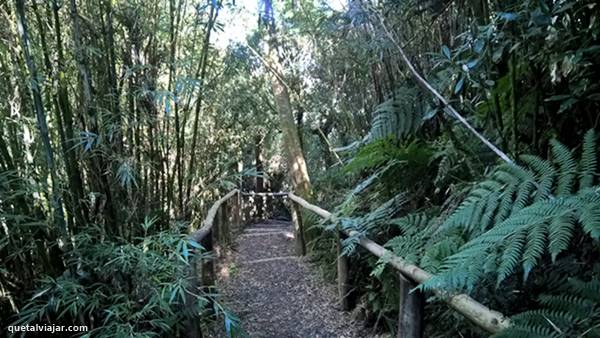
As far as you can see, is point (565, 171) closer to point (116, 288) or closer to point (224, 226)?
point (116, 288)

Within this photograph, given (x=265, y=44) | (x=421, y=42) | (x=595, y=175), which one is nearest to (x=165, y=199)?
(x=421, y=42)

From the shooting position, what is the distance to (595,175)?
1.33 m

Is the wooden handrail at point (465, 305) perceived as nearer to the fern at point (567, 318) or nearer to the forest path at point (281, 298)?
the fern at point (567, 318)

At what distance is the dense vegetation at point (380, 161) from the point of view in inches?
53.3

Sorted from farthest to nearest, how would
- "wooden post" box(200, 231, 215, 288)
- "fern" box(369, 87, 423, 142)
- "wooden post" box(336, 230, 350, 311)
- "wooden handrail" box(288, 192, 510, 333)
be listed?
"wooden post" box(336, 230, 350, 311) < "wooden post" box(200, 231, 215, 288) < "fern" box(369, 87, 423, 142) < "wooden handrail" box(288, 192, 510, 333)

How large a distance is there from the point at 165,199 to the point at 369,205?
1.45m

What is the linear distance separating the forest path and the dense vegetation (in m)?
0.37

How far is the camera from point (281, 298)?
365cm

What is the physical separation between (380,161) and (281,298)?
5.73ft

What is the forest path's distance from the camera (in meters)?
2.94

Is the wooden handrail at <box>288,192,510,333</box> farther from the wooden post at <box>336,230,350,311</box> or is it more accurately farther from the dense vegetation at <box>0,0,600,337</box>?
the wooden post at <box>336,230,350,311</box>

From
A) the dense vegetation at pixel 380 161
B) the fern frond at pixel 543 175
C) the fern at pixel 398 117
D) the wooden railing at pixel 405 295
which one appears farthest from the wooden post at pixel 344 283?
the fern frond at pixel 543 175

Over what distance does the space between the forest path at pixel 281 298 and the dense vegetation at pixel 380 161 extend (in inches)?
14.5

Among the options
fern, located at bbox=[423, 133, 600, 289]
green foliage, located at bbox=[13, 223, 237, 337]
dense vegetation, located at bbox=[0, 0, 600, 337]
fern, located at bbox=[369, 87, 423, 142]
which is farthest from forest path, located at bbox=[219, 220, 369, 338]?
fern, located at bbox=[423, 133, 600, 289]
